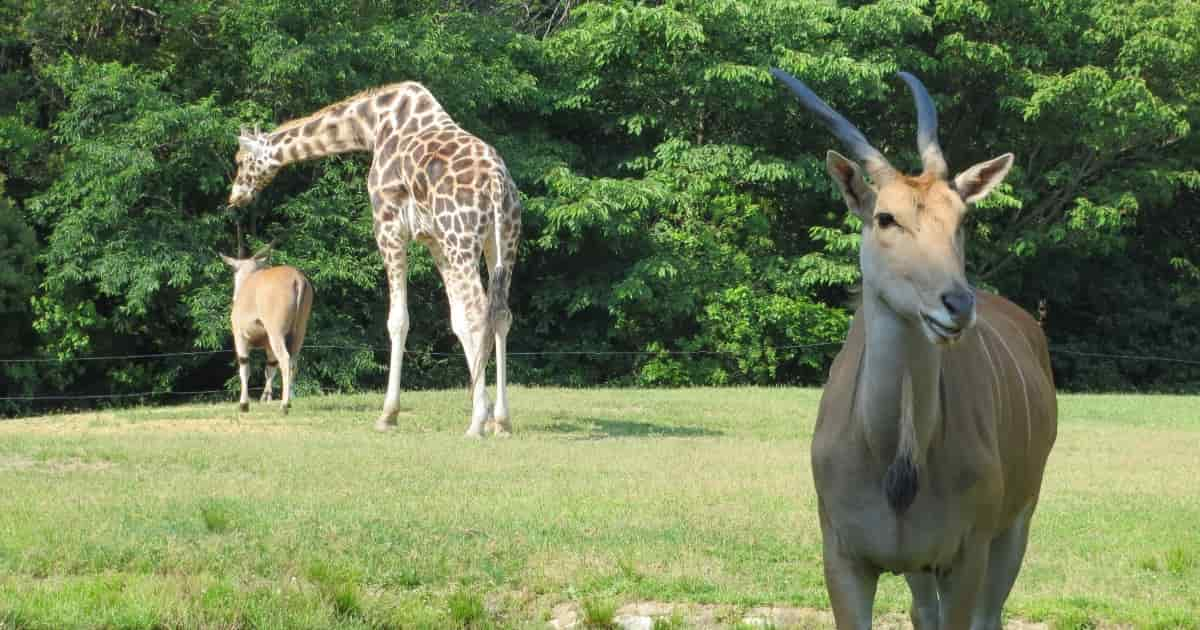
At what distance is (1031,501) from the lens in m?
6.41

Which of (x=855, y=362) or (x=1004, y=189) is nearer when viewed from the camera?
(x=855, y=362)

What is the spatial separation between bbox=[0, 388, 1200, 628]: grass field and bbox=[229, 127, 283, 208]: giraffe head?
3079 mm

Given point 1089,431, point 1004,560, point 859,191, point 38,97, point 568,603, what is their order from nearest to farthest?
point 859,191
point 1004,560
point 568,603
point 1089,431
point 38,97

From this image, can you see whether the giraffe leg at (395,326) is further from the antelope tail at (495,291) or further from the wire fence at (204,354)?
the wire fence at (204,354)

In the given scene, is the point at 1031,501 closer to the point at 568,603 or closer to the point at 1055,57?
the point at 568,603

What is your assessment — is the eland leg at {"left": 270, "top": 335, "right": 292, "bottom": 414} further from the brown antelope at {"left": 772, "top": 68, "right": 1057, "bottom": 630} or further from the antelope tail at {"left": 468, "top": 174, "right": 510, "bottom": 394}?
the brown antelope at {"left": 772, "top": 68, "right": 1057, "bottom": 630}

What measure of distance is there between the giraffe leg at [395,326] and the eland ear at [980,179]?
9811 millimetres

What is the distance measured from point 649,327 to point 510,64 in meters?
5.32

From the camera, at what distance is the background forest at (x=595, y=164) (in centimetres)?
2333

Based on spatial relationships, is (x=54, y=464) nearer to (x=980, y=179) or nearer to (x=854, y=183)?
(x=854, y=183)

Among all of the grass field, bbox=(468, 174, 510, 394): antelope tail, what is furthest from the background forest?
bbox=(468, 174, 510, 394): antelope tail

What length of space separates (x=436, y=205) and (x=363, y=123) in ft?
7.12

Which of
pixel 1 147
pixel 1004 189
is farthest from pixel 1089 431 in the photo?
pixel 1 147

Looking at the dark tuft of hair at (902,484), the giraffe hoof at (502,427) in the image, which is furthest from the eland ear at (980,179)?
the giraffe hoof at (502,427)
